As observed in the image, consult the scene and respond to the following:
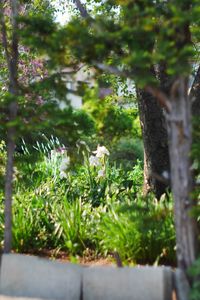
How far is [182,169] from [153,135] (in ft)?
11.2

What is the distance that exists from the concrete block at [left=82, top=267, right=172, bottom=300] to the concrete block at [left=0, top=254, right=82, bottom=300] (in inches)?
4.9

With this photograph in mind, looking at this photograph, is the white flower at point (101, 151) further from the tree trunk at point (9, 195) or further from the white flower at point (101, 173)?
the tree trunk at point (9, 195)

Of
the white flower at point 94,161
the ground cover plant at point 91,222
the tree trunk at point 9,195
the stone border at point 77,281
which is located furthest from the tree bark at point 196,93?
the stone border at point 77,281

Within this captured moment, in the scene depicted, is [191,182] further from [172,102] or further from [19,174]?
[19,174]

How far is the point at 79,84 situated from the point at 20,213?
6.27ft

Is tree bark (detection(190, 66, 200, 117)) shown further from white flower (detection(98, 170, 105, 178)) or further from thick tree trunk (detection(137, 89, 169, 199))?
white flower (detection(98, 170, 105, 178))

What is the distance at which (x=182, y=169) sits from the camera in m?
4.29

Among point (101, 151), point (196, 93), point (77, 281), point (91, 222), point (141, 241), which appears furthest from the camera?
point (101, 151)

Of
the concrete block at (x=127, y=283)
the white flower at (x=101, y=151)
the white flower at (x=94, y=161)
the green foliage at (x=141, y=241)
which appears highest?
the white flower at (x=101, y=151)

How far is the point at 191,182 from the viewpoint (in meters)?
4.41

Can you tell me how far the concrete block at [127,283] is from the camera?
449 cm

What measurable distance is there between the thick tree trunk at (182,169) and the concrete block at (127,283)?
253 mm

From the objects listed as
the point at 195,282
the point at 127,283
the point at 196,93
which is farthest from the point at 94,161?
the point at 195,282

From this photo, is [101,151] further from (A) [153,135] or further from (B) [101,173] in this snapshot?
(A) [153,135]
